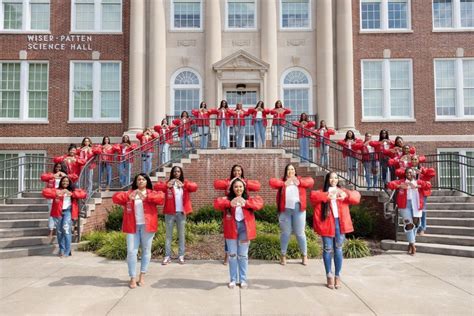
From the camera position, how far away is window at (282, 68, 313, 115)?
19.4 m

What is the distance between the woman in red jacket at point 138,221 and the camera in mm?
6723

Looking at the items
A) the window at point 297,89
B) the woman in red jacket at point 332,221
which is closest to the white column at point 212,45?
the window at point 297,89

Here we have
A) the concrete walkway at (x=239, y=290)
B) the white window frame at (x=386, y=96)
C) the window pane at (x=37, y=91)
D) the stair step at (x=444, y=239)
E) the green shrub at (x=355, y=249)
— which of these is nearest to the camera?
the concrete walkway at (x=239, y=290)

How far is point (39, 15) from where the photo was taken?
1973cm

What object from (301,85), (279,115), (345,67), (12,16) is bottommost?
(279,115)

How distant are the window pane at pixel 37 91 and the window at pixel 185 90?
565 cm

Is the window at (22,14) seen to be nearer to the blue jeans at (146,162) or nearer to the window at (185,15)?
the window at (185,15)

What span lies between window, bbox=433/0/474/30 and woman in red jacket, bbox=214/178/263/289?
1683cm

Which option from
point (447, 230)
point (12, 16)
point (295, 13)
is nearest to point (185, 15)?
point (295, 13)

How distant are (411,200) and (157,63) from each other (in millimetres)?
13050

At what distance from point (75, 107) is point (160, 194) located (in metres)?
14.2

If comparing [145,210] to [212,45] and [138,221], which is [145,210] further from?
[212,45]

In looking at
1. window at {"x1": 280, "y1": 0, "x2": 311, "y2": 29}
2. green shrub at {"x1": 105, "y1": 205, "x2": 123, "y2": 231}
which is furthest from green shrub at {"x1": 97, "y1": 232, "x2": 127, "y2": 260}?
window at {"x1": 280, "y1": 0, "x2": 311, "y2": 29}

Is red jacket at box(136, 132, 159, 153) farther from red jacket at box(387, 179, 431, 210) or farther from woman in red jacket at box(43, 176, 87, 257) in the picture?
red jacket at box(387, 179, 431, 210)
